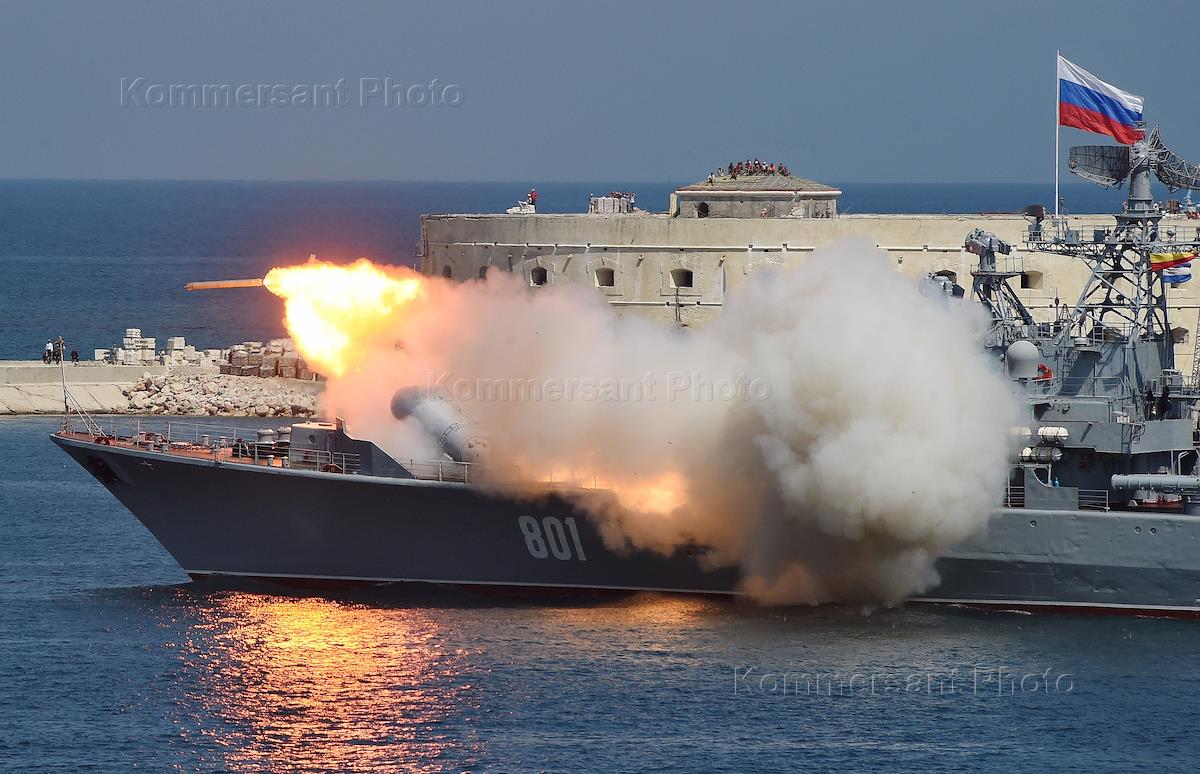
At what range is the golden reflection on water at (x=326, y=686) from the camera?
27.4 meters

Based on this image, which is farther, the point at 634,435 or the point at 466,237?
the point at 466,237

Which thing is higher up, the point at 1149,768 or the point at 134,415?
the point at 134,415

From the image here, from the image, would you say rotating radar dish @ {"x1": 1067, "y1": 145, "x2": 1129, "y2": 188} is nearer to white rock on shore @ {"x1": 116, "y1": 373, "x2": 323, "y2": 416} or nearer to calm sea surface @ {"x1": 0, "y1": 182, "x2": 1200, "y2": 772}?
calm sea surface @ {"x1": 0, "y1": 182, "x2": 1200, "y2": 772}

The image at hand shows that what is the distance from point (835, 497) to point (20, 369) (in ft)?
122

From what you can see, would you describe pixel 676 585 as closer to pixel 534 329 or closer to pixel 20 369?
pixel 534 329

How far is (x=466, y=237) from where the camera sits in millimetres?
61812

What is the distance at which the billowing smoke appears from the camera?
33.2 m

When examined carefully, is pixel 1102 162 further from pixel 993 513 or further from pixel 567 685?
pixel 567 685

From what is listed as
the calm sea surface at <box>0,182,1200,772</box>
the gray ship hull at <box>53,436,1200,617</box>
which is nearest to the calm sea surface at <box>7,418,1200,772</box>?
the calm sea surface at <box>0,182,1200,772</box>

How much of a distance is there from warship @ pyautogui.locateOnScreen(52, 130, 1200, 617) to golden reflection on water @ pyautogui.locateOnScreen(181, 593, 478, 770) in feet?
6.18

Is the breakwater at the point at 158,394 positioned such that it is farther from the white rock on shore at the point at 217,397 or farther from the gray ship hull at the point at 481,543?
the gray ship hull at the point at 481,543

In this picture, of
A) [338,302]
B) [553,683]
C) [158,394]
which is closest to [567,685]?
[553,683]

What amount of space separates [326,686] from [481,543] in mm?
6622

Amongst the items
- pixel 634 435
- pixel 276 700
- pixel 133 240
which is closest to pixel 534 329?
pixel 634 435
